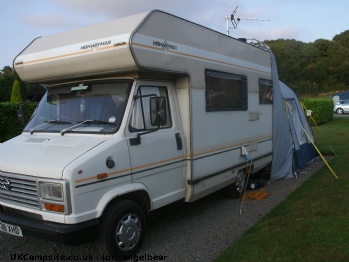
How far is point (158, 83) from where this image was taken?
5.09 meters

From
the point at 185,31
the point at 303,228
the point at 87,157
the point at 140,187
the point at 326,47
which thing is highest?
the point at 326,47

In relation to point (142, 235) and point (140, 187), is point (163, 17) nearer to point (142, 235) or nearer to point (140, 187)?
point (140, 187)

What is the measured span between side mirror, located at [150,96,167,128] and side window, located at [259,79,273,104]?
11.4 ft

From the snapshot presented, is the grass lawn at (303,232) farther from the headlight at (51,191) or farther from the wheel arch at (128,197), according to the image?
the headlight at (51,191)

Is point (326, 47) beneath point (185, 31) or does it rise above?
above

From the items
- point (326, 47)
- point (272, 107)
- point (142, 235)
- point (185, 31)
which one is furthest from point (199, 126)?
point (326, 47)

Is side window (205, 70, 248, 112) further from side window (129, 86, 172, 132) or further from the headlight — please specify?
the headlight

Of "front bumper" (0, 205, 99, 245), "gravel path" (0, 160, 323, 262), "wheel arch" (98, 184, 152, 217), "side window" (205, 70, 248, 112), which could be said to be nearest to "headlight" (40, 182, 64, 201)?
"front bumper" (0, 205, 99, 245)

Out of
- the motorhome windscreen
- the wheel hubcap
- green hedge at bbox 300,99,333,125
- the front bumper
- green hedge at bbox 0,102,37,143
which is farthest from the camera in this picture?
green hedge at bbox 300,99,333,125

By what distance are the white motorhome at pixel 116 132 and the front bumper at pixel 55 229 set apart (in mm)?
12

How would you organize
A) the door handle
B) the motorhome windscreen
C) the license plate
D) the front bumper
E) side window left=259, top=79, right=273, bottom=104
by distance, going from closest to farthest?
the front bumper, the license plate, the motorhome windscreen, the door handle, side window left=259, top=79, right=273, bottom=104

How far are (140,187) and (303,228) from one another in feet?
7.85

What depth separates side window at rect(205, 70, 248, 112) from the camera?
19.5 feet

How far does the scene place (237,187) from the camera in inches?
280
